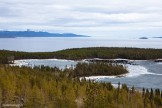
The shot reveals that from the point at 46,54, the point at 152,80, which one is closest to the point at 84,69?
the point at 152,80

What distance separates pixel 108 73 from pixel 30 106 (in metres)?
82.3

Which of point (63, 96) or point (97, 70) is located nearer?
point (63, 96)

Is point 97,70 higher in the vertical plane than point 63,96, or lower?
higher

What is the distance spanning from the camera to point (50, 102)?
63438 mm

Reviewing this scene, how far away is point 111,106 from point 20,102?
14047 mm

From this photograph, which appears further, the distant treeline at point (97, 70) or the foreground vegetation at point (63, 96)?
the distant treeline at point (97, 70)

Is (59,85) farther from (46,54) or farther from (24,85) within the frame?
(46,54)

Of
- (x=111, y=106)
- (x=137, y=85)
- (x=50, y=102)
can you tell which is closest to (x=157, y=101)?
(x=111, y=106)

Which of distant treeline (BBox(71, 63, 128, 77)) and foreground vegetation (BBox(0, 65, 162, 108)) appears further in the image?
distant treeline (BBox(71, 63, 128, 77))

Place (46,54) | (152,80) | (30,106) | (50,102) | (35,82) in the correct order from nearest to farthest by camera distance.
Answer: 1. (30,106)
2. (50,102)
3. (35,82)
4. (152,80)
5. (46,54)

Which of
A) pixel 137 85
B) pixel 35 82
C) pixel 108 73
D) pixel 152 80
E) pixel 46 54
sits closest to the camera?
pixel 35 82

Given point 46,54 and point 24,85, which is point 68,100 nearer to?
point 24,85

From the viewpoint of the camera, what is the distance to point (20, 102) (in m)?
61.6

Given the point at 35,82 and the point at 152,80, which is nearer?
the point at 35,82
